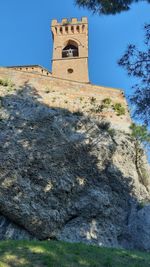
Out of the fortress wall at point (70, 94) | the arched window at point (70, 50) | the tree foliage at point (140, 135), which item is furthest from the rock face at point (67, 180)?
the arched window at point (70, 50)

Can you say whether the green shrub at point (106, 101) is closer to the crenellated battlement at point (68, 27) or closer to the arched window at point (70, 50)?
the arched window at point (70, 50)

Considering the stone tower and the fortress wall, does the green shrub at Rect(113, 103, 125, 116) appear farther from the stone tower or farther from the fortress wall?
the stone tower

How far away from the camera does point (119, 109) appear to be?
1630 cm

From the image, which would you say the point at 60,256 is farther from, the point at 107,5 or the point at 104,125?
the point at 104,125

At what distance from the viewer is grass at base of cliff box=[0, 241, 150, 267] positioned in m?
6.12

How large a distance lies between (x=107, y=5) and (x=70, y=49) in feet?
89.7

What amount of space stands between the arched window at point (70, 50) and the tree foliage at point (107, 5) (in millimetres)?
26532

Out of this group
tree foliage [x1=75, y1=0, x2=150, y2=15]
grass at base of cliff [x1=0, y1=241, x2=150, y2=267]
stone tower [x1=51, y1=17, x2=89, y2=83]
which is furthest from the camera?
stone tower [x1=51, y1=17, x2=89, y2=83]

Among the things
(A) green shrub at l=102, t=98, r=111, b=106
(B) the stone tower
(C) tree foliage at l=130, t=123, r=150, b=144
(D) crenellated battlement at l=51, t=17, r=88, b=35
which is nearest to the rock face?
(C) tree foliage at l=130, t=123, r=150, b=144

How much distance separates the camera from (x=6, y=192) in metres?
10.6

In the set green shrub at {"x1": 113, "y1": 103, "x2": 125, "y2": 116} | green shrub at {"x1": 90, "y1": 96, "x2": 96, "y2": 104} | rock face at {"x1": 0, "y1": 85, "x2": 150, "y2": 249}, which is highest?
green shrub at {"x1": 90, "y1": 96, "x2": 96, "y2": 104}

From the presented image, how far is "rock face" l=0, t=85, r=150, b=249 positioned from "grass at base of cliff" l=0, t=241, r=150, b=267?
3.10 metres

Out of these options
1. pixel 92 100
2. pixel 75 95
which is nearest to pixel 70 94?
pixel 75 95

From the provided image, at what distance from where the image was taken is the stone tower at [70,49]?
32.1 m
